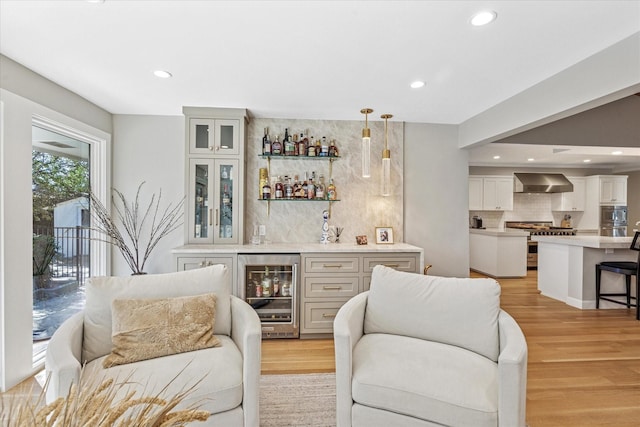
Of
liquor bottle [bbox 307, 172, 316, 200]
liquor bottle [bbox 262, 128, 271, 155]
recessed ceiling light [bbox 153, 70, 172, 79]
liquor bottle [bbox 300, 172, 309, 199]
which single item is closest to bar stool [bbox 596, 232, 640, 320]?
liquor bottle [bbox 307, 172, 316, 200]

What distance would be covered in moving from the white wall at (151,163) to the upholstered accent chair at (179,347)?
1958 mm

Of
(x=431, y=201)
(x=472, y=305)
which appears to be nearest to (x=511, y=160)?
(x=431, y=201)

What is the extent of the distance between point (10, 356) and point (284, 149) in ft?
9.80

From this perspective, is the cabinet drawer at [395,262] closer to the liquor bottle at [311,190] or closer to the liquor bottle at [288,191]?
the liquor bottle at [311,190]

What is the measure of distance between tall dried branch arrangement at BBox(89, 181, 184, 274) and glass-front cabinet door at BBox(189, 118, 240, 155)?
2.31 ft

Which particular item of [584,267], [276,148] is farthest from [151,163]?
[584,267]

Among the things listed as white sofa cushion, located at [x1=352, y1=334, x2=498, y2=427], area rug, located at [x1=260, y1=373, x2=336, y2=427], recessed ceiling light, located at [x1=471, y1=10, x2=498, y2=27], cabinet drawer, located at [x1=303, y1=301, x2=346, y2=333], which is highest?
recessed ceiling light, located at [x1=471, y1=10, x2=498, y2=27]

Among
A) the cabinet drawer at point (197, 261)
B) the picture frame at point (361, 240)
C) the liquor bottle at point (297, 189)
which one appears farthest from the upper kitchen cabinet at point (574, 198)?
the cabinet drawer at point (197, 261)

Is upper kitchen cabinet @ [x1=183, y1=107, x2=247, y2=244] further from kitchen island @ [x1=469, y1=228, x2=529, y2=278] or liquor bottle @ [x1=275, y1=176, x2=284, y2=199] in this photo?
kitchen island @ [x1=469, y1=228, x2=529, y2=278]

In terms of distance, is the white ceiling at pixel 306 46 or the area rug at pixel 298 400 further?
the area rug at pixel 298 400

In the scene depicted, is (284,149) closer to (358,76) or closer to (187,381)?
(358,76)

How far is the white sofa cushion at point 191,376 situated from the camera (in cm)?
158

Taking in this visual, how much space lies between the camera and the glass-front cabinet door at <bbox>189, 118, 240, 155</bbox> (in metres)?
3.68

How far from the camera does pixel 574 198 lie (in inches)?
293
